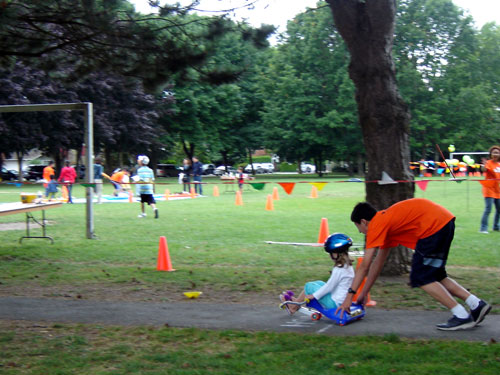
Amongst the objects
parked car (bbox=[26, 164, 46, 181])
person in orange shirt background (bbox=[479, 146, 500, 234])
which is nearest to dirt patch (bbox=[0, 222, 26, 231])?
person in orange shirt background (bbox=[479, 146, 500, 234])

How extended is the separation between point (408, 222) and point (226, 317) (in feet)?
7.51

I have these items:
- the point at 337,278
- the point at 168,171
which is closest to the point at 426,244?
the point at 337,278

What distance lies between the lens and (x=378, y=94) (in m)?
8.50

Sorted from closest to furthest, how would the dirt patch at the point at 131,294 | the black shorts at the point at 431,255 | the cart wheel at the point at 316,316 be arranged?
the black shorts at the point at 431,255, the cart wheel at the point at 316,316, the dirt patch at the point at 131,294

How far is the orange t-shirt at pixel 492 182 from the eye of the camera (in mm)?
13250

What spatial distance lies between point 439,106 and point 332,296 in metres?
48.8

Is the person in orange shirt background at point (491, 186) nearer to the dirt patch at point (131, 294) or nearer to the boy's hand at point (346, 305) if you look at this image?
the dirt patch at point (131, 294)

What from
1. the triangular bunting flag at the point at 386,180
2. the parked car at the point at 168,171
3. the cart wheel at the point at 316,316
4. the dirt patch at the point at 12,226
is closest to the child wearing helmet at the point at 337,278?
the cart wheel at the point at 316,316

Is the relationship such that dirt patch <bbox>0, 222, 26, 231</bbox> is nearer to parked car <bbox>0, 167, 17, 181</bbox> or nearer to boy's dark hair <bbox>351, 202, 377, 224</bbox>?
boy's dark hair <bbox>351, 202, 377, 224</bbox>

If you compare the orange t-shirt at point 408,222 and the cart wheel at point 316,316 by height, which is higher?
the orange t-shirt at point 408,222

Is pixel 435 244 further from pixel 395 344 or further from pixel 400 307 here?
pixel 400 307

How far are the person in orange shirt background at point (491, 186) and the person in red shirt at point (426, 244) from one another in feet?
26.7

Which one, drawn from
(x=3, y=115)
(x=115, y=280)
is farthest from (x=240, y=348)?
(x=3, y=115)

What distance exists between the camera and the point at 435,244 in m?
5.73
